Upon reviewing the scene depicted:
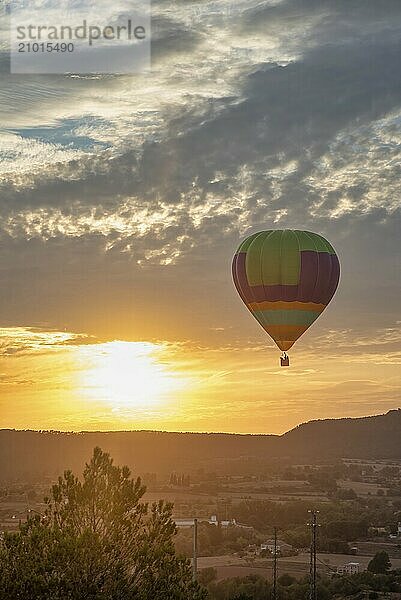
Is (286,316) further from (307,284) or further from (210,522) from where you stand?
(210,522)

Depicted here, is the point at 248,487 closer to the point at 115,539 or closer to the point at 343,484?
the point at 343,484

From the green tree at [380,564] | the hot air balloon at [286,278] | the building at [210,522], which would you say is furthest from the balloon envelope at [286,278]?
the building at [210,522]

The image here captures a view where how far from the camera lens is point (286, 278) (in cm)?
4559

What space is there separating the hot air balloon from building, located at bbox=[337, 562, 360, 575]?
27330 mm

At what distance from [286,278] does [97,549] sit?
24.5 metres

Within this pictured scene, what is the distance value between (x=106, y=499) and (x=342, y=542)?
64.9 m

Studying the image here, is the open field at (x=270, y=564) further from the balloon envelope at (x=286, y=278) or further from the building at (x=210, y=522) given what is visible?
the balloon envelope at (x=286, y=278)

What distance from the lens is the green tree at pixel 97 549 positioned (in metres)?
22.1

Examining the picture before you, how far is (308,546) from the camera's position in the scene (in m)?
86.3

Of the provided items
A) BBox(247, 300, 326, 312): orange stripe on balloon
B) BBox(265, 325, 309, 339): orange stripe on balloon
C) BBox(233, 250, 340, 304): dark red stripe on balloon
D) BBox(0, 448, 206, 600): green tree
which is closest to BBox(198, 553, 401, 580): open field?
BBox(265, 325, 309, 339): orange stripe on balloon

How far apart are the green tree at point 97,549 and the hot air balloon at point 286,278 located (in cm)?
2210

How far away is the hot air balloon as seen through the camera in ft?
150

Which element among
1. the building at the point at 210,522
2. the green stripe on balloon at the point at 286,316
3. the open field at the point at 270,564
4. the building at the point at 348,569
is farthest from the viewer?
the building at the point at 210,522

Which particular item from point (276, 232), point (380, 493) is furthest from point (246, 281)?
point (380, 493)
